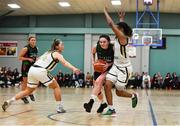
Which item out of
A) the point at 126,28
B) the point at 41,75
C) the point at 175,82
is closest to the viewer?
the point at 126,28

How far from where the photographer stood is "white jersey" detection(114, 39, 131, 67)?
315 inches

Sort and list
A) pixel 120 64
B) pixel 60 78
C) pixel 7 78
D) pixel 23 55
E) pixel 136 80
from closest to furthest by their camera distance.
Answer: pixel 120 64 < pixel 23 55 < pixel 7 78 < pixel 136 80 < pixel 60 78

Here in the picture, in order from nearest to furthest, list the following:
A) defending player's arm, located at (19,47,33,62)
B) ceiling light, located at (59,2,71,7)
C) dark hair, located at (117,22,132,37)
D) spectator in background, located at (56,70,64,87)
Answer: dark hair, located at (117,22,132,37) < defending player's arm, located at (19,47,33,62) < ceiling light, located at (59,2,71,7) < spectator in background, located at (56,70,64,87)

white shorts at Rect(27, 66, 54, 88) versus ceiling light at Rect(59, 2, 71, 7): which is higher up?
ceiling light at Rect(59, 2, 71, 7)

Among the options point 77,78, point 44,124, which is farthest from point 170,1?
point 44,124

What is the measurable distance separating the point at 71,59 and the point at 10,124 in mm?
25627

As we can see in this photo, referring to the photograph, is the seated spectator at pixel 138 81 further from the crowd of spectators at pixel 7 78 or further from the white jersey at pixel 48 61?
the white jersey at pixel 48 61

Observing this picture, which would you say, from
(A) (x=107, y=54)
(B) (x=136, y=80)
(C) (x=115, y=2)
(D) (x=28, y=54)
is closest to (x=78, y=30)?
(C) (x=115, y=2)

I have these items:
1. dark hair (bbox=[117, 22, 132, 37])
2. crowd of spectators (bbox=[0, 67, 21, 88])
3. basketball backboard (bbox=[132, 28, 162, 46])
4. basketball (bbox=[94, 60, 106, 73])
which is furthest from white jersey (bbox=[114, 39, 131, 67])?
crowd of spectators (bbox=[0, 67, 21, 88])

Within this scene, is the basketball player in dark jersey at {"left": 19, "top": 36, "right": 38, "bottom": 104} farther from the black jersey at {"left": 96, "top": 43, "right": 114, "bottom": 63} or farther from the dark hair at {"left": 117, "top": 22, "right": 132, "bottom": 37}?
the dark hair at {"left": 117, "top": 22, "right": 132, "bottom": 37}

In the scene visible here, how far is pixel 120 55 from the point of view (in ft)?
26.4

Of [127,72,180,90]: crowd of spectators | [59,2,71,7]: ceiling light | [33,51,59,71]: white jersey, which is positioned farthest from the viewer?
[127,72,180,90]: crowd of spectators

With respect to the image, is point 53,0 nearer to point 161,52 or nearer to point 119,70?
point 161,52

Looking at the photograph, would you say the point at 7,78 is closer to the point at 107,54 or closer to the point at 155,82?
the point at 155,82
